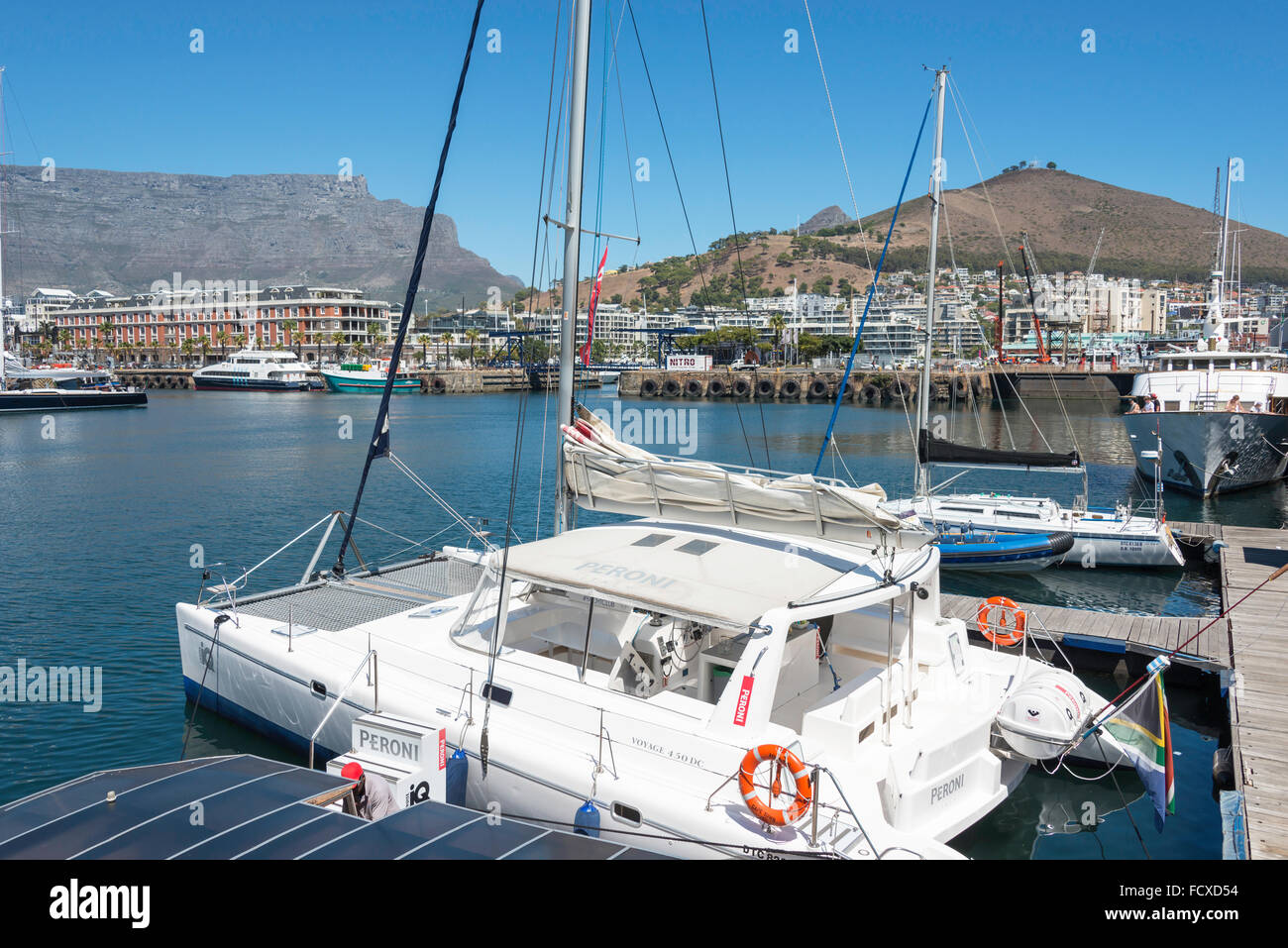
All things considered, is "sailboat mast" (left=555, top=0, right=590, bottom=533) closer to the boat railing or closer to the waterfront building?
the boat railing

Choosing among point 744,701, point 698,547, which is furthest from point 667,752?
point 698,547

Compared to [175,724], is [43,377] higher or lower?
higher

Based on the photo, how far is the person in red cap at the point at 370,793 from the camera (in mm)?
7152

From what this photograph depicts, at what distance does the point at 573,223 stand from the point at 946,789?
289 inches

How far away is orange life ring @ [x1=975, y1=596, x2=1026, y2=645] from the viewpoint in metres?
11.0

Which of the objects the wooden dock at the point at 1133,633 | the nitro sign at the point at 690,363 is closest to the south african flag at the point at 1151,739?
the wooden dock at the point at 1133,633

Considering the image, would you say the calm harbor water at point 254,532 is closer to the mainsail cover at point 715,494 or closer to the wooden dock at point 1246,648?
the wooden dock at point 1246,648

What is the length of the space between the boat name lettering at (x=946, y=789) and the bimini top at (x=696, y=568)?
1.84 meters

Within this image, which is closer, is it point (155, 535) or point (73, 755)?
point (73, 755)

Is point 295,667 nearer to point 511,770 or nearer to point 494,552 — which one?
point 494,552

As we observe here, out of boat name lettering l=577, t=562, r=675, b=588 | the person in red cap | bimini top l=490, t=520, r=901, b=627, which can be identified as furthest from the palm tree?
the person in red cap
